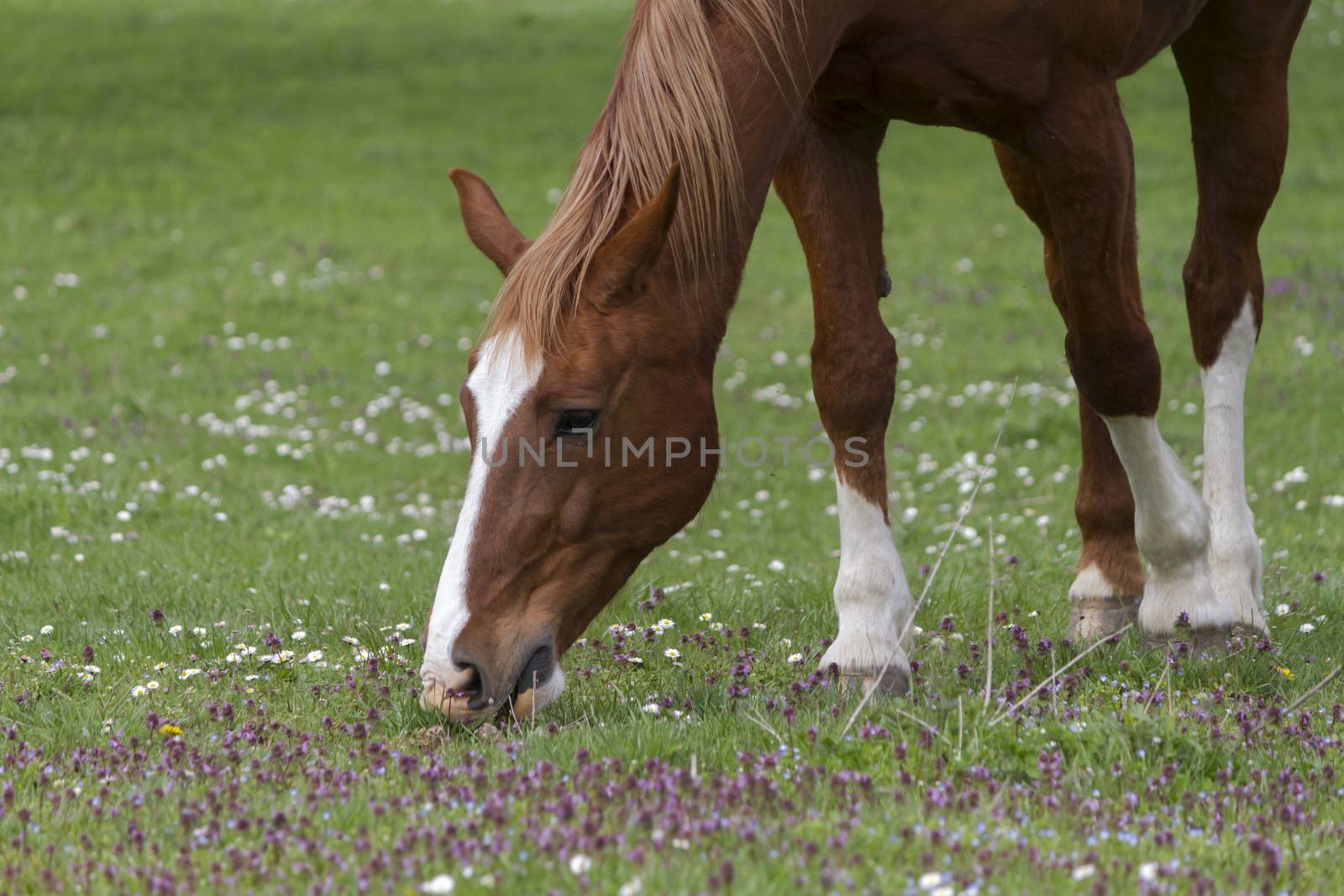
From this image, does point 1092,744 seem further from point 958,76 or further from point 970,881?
point 958,76

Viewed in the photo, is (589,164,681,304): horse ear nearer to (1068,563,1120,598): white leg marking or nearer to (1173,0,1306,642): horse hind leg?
(1068,563,1120,598): white leg marking

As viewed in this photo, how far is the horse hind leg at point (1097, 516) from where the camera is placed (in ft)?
18.1

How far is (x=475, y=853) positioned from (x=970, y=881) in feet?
2.96

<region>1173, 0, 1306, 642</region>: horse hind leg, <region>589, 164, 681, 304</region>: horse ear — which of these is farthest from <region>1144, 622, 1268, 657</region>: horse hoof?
<region>589, 164, 681, 304</region>: horse ear

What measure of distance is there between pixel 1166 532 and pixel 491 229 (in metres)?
2.49

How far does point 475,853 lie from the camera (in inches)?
111

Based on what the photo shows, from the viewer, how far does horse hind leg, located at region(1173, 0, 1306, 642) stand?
5672 mm

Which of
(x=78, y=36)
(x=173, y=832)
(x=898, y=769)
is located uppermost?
(x=78, y=36)

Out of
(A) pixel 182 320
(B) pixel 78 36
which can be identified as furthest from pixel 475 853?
(B) pixel 78 36

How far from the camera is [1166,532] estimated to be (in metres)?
5.11

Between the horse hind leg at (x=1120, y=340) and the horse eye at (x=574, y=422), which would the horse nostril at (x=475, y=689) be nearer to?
the horse eye at (x=574, y=422)

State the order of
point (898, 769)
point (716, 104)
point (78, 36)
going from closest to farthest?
point (898, 769) → point (716, 104) → point (78, 36)

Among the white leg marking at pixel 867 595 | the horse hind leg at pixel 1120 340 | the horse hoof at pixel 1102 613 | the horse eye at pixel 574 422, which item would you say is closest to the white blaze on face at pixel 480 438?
the horse eye at pixel 574 422

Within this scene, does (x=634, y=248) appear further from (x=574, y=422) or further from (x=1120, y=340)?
(x=1120, y=340)
